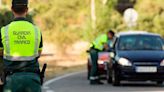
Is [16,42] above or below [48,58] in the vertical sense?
above

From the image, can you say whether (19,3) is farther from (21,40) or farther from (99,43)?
(99,43)

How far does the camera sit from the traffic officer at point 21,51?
823 centimetres

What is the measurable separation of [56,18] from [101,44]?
28353 mm

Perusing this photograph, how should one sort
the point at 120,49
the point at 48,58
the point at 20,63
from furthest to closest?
the point at 48,58 < the point at 120,49 < the point at 20,63

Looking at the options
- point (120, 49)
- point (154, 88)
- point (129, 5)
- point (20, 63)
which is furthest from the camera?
point (129, 5)

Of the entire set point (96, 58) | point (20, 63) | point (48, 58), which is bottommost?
point (48, 58)

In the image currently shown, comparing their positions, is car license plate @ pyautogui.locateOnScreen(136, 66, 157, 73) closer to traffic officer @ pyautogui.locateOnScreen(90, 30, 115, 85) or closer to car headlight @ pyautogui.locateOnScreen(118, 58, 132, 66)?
car headlight @ pyautogui.locateOnScreen(118, 58, 132, 66)

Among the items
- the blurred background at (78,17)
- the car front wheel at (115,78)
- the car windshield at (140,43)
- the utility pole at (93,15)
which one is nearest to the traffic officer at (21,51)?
the car front wheel at (115,78)

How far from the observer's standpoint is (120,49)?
2283cm

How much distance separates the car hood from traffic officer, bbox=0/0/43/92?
1311 centimetres

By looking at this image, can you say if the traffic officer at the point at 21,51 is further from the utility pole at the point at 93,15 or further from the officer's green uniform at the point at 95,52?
the utility pole at the point at 93,15

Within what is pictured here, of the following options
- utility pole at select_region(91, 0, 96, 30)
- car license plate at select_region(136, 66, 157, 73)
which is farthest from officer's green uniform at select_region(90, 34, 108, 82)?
utility pole at select_region(91, 0, 96, 30)

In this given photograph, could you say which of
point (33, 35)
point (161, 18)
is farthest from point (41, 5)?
point (33, 35)

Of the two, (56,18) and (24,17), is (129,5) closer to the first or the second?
(56,18)
